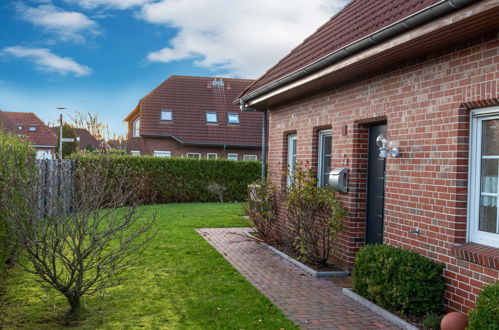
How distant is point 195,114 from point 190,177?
11.0 metres

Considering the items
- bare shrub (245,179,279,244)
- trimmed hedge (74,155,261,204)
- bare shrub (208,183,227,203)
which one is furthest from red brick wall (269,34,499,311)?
bare shrub (208,183,227,203)

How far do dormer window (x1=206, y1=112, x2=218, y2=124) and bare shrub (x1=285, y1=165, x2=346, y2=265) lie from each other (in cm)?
2412

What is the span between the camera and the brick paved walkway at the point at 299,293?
5.49m

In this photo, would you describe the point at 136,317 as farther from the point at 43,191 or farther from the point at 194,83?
the point at 194,83

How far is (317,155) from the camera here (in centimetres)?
946

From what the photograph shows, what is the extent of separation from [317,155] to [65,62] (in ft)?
88.2

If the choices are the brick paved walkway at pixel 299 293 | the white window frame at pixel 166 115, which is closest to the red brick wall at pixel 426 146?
the brick paved walkway at pixel 299 293

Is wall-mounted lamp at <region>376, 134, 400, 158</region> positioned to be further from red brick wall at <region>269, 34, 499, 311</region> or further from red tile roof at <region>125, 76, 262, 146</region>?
red tile roof at <region>125, 76, 262, 146</region>

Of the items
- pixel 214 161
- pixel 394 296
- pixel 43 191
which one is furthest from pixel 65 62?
pixel 394 296

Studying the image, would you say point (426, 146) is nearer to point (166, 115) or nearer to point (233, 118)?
point (166, 115)

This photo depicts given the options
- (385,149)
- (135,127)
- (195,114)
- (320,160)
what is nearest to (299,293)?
(385,149)

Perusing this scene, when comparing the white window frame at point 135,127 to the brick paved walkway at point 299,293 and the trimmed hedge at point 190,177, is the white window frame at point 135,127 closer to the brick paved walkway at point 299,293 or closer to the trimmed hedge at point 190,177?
the trimmed hedge at point 190,177

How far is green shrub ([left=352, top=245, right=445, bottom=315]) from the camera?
5.35 m

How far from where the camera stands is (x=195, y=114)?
32.2 meters
